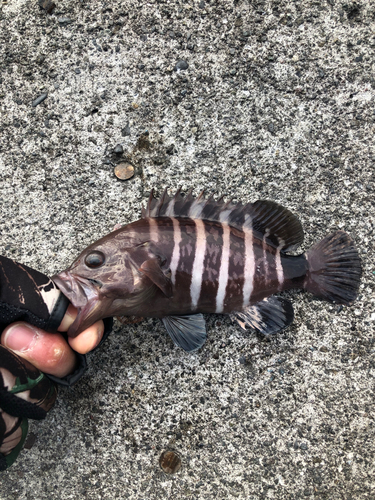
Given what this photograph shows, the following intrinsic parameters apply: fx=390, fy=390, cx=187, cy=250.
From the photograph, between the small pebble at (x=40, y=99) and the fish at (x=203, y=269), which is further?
the small pebble at (x=40, y=99)

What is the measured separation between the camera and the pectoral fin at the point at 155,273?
1.79 m

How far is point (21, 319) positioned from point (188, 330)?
0.83m

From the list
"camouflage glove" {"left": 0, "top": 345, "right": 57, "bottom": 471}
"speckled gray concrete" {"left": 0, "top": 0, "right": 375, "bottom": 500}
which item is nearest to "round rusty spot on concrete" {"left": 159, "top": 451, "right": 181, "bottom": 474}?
"speckled gray concrete" {"left": 0, "top": 0, "right": 375, "bottom": 500}

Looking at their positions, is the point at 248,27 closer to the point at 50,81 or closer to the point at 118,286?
the point at 50,81

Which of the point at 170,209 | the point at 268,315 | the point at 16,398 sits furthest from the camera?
the point at 268,315

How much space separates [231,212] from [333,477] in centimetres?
152

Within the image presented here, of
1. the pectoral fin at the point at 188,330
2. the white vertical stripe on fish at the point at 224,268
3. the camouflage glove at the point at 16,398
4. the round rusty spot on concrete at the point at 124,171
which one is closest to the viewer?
the camouflage glove at the point at 16,398

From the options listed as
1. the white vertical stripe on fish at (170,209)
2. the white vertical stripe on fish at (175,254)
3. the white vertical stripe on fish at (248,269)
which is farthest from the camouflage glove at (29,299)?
the white vertical stripe on fish at (248,269)

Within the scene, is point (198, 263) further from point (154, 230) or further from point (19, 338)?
point (19, 338)

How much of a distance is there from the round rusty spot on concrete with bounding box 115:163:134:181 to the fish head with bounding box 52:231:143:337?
71 centimetres

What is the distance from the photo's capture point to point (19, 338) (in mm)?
1851

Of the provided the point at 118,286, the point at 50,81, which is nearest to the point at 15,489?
the point at 118,286

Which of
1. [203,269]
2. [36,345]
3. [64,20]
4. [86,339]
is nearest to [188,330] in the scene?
[203,269]

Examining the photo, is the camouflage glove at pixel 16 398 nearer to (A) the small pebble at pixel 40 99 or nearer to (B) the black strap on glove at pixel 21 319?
(B) the black strap on glove at pixel 21 319
